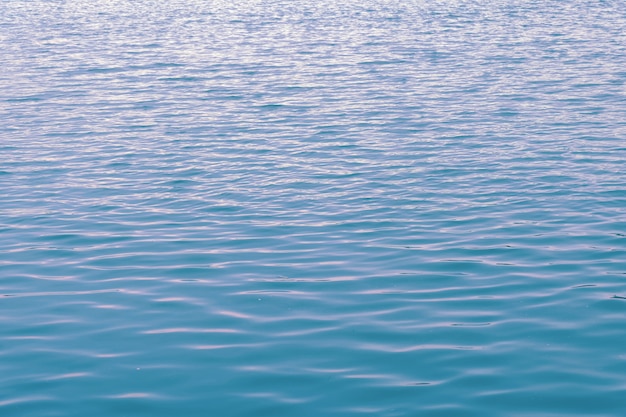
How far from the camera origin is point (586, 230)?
52.2 feet

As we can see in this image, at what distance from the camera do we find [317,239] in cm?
1589

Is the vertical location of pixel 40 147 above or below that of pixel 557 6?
above

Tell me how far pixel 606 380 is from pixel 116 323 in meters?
6.15

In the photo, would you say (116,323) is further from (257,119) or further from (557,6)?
(557,6)

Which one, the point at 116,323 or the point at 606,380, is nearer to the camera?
the point at 606,380

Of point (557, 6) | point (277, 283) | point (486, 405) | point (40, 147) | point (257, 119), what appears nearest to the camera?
point (486, 405)

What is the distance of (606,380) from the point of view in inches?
412

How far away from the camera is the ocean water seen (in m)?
10.7

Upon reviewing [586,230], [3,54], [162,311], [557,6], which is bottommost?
[557,6]

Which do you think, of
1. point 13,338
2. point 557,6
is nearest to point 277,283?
point 13,338

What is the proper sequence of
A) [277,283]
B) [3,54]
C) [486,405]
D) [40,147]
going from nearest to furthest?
[486,405], [277,283], [40,147], [3,54]

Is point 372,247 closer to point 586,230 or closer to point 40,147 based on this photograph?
point 586,230

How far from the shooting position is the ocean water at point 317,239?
10.7 meters

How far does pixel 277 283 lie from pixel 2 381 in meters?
4.34
